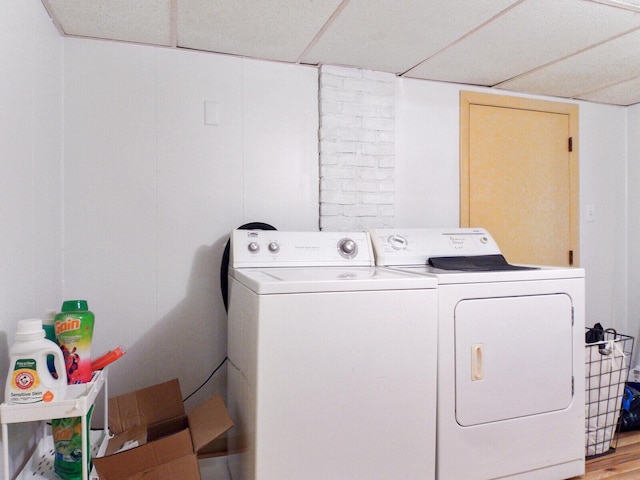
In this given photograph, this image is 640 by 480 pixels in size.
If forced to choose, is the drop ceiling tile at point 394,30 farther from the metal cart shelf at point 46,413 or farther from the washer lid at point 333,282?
the metal cart shelf at point 46,413

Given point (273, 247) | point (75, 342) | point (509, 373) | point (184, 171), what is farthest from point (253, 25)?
point (509, 373)

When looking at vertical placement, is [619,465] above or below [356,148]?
below

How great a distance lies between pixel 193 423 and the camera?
65.1 inches

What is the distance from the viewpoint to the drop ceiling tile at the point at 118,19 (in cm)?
170

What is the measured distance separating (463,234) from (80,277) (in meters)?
1.88

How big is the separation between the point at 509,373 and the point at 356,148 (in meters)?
1.35

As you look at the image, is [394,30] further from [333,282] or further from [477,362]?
[477,362]

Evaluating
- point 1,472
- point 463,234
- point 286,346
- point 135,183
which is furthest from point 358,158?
point 1,472

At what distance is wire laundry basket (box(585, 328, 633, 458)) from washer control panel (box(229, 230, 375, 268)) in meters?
1.22

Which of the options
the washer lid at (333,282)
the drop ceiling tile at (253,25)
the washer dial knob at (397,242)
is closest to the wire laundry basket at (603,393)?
the washer dial knob at (397,242)

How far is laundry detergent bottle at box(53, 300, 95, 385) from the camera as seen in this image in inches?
55.1

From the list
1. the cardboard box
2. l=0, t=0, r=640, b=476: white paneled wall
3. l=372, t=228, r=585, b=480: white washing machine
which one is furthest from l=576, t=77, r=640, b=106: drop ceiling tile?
the cardboard box

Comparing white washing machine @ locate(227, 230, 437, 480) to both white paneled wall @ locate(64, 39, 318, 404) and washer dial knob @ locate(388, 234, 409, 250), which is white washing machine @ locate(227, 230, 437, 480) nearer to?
washer dial knob @ locate(388, 234, 409, 250)

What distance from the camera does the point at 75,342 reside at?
141 cm
